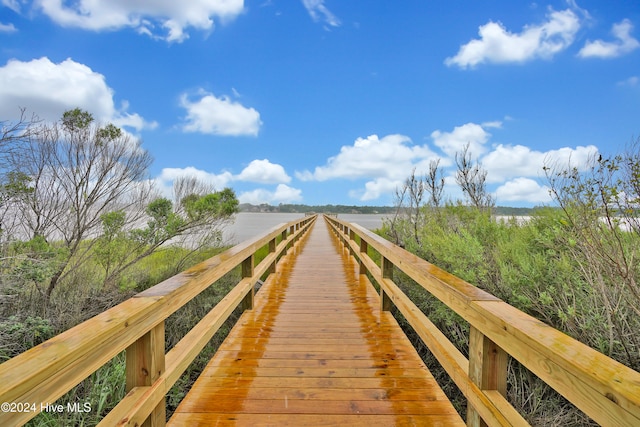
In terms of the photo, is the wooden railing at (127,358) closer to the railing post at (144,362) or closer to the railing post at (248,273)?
the railing post at (144,362)

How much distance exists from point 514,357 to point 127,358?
5.00ft

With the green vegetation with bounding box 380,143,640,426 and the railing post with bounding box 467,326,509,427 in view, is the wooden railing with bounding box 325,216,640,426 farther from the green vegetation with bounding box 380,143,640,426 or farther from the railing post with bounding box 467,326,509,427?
the green vegetation with bounding box 380,143,640,426

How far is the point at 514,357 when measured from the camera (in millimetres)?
1262

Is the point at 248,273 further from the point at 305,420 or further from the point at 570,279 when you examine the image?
the point at 570,279

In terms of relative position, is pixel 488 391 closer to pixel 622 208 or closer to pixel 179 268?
pixel 622 208

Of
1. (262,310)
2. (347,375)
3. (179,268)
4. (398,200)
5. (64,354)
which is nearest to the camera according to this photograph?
(64,354)

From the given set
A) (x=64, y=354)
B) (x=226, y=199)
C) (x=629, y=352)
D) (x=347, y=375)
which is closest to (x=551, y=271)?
(x=629, y=352)

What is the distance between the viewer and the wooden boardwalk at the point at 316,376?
201cm

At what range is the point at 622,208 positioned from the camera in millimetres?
3201

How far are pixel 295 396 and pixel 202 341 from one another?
2.24 feet

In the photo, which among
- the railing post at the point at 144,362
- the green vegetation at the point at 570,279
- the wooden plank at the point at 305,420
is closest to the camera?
the railing post at the point at 144,362

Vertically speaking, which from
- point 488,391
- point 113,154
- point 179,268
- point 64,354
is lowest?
point 179,268

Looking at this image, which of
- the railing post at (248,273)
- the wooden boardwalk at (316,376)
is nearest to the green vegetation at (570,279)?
the wooden boardwalk at (316,376)

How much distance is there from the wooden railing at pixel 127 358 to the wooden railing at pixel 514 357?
142cm
